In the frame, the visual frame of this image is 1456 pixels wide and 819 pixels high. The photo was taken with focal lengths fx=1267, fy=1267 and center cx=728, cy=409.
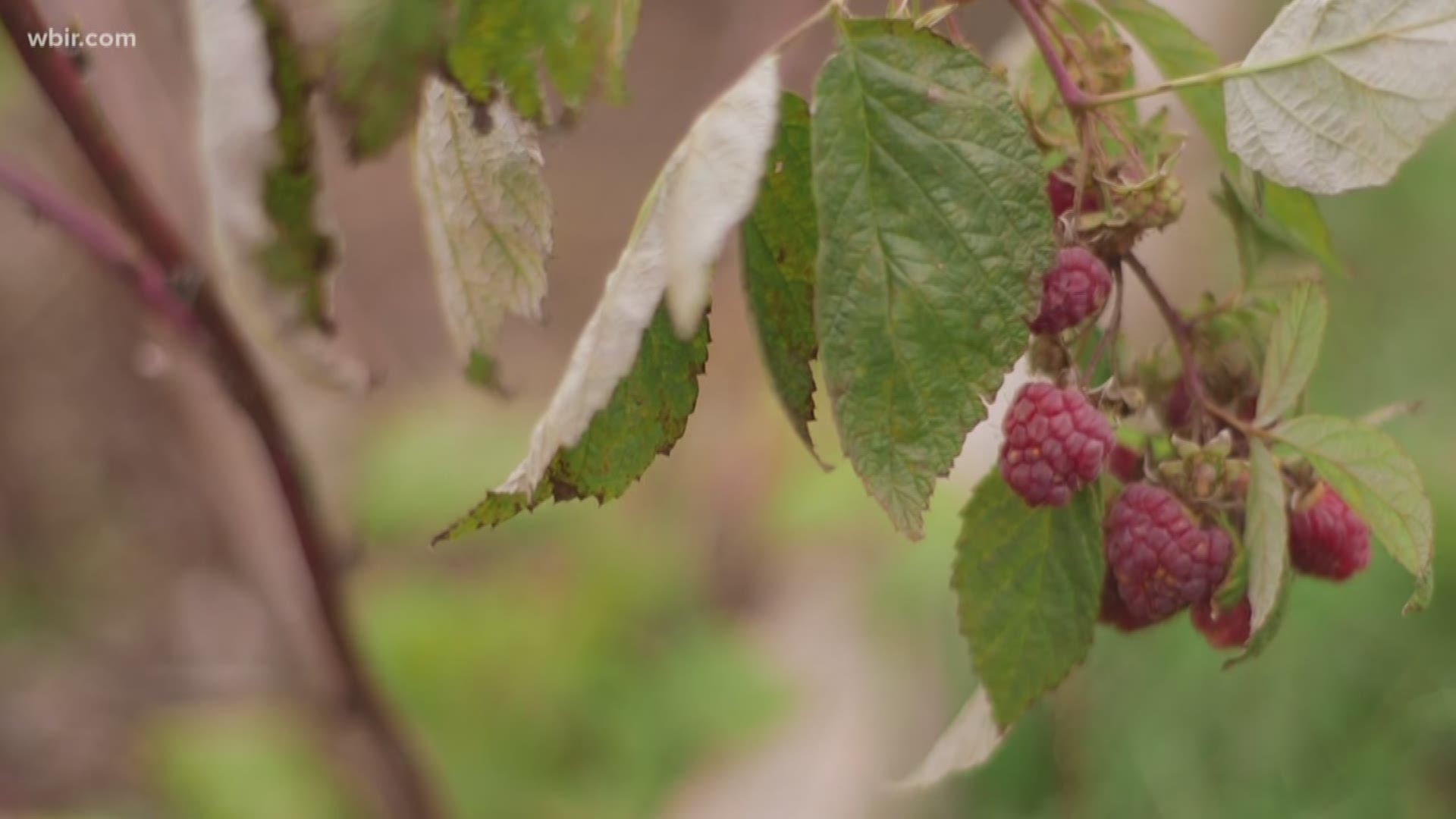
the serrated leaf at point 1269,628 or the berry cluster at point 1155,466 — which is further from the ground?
the berry cluster at point 1155,466

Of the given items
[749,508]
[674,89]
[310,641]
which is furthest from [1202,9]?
[310,641]

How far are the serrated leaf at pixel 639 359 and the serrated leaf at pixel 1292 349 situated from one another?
0.69ft

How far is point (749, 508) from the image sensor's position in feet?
7.04

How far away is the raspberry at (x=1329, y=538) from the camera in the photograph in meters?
0.50

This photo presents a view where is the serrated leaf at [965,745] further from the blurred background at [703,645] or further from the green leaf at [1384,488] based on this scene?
the blurred background at [703,645]

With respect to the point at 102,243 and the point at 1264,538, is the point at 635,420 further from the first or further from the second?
the point at 102,243

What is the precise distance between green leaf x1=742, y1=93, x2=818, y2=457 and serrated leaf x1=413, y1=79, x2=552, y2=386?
71 millimetres

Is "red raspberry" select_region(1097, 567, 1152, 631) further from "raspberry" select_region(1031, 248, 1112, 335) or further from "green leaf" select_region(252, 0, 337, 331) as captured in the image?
"green leaf" select_region(252, 0, 337, 331)

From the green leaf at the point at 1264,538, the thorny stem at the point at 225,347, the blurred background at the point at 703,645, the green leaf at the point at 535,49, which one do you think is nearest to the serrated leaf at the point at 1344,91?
the green leaf at the point at 1264,538

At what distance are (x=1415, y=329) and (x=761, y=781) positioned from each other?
133 cm

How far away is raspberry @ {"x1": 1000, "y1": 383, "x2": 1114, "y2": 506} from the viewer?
1.36ft

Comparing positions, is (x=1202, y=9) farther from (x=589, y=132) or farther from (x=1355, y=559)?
(x=1355, y=559)

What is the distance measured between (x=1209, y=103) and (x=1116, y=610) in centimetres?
20

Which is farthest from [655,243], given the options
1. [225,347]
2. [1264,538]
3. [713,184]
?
[225,347]
